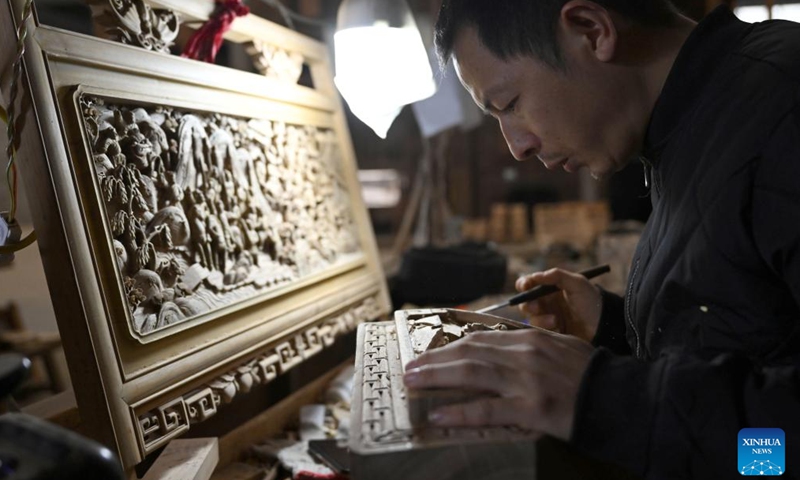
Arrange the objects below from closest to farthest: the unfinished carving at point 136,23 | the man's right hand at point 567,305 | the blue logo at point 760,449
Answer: the blue logo at point 760,449 → the unfinished carving at point 136,23 → the man's right hand at point 567,305

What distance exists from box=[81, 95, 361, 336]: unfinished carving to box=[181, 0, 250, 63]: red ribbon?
0.16 metres

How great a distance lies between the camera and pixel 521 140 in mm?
1073

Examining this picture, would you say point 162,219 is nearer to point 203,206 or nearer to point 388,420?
point 203,206

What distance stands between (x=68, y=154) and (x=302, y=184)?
813 mm

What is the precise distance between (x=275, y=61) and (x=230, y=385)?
91 cm

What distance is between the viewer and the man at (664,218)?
28.7 inches

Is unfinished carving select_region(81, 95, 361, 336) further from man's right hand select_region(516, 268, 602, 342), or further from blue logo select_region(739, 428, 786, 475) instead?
blue logo select_region(739, 428, 786, 475)

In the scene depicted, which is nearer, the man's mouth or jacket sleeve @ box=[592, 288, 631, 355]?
the man's mouth

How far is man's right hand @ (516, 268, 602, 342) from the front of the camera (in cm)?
134

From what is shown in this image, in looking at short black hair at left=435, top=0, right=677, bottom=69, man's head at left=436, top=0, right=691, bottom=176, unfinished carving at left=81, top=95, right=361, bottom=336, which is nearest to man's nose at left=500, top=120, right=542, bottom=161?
man's head at left=436, top=0, right=691, bottom=176

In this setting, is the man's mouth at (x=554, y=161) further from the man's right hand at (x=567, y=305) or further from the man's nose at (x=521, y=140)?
the man's right hand at (x=567, y=305)

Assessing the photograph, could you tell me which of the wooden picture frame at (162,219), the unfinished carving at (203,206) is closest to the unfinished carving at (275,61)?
the wooden picture frame at (162,219)

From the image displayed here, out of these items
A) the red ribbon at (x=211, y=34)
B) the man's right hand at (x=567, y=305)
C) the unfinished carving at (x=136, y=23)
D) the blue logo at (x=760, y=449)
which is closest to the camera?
the blue logo at (x=760, y=449)

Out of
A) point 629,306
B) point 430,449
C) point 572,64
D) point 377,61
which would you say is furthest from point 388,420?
point 377,61
